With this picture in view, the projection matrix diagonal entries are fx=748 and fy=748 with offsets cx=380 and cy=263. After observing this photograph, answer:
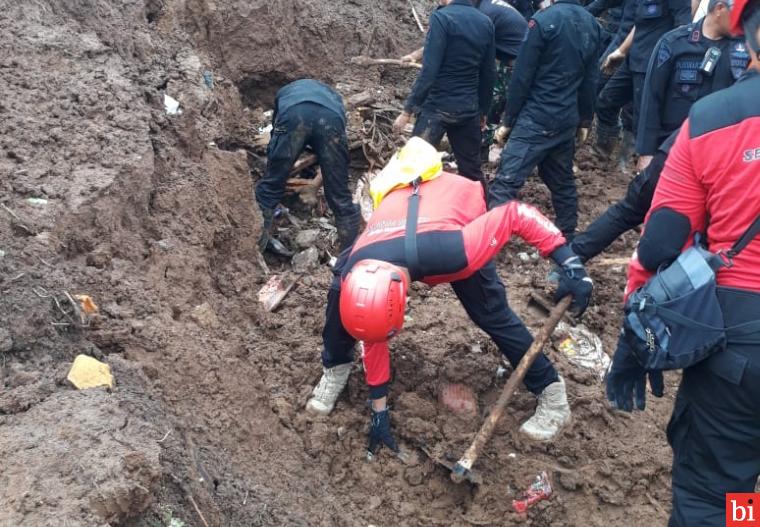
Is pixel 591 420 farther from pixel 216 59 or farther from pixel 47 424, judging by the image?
pixel 216 59

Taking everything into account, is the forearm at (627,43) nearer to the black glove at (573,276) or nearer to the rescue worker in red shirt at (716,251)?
the black glove at (573,276)

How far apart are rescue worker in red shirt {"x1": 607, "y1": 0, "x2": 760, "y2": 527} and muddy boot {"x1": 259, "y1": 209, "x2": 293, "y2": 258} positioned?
3.64m

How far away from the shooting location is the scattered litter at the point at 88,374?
3.09 m

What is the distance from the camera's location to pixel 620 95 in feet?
23.0

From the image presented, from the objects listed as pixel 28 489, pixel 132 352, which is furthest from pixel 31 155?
pixel 28 489

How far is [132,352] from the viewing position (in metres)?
3.64

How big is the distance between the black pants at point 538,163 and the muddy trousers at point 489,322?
Answer: 1837mm

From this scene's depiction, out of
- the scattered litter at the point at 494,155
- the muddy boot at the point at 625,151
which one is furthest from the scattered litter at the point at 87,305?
the muddy boot at the point at 625,151

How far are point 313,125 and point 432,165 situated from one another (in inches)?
88.8

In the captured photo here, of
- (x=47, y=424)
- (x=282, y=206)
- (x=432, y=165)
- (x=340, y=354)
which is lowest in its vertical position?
(x=282, y=206)

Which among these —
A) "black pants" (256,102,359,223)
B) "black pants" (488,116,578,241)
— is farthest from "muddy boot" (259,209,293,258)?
"black pants" (488,116,578,241)

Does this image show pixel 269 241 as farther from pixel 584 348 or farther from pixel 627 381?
pixel 627 381

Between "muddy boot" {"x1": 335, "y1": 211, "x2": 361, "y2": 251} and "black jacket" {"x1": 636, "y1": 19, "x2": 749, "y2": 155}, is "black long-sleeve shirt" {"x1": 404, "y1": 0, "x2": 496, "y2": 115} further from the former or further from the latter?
"black jacket" {"x1": 636, "y1": 19, "x2": 749, "y2": 155}

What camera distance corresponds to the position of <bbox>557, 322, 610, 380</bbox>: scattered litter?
198 inches
